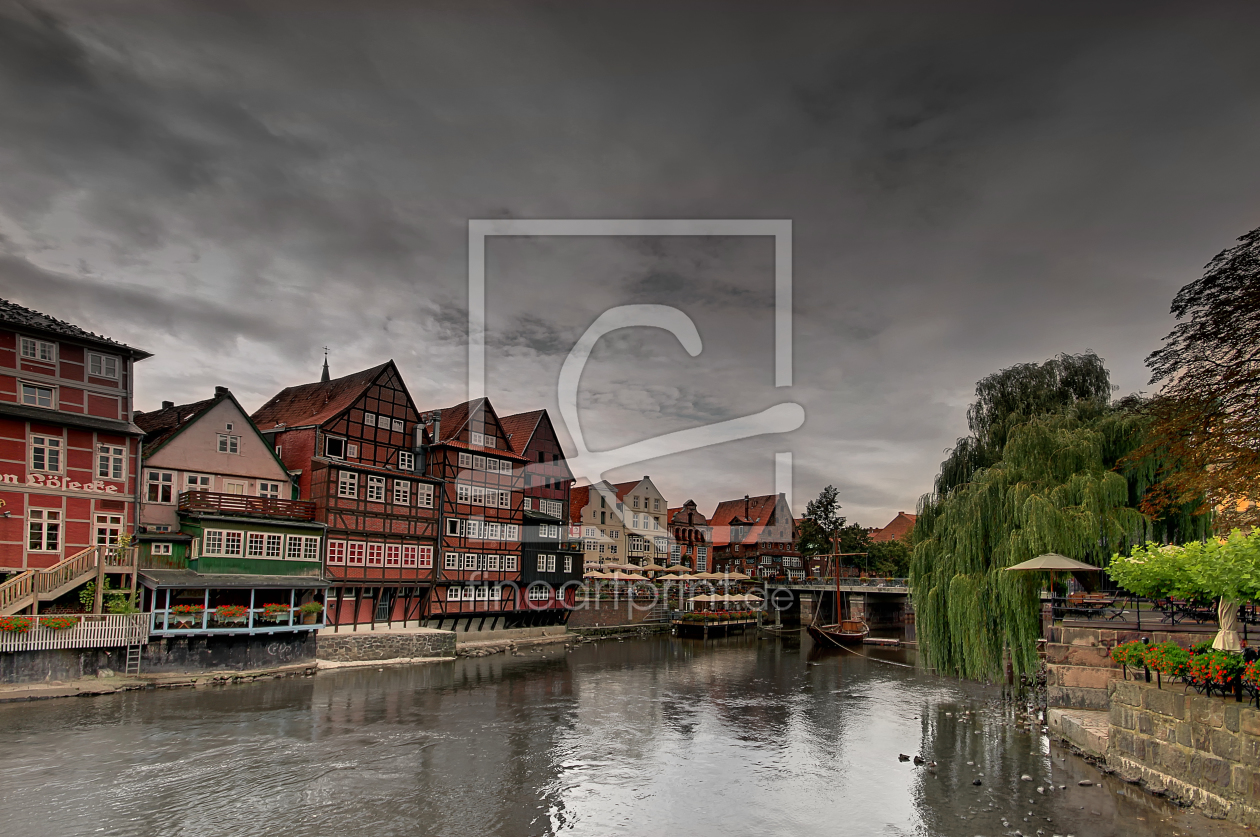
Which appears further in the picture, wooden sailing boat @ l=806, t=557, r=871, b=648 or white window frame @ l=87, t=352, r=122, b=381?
wooden sailing boat @ l=806, t=557, r=871, b=648

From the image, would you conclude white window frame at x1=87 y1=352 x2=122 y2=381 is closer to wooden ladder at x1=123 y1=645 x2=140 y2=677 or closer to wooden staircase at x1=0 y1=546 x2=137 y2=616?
wooden staircase at x1=0 y1=546 x2=137 y2=616

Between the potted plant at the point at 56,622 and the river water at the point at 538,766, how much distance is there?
262cm

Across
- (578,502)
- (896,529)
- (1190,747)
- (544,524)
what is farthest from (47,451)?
(896,529)

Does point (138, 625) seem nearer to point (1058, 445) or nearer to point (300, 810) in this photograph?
point (300, 810)

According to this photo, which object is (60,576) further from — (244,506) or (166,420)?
(166,420)

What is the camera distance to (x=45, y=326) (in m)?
28.4

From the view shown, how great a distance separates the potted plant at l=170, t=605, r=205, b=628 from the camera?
29062mm

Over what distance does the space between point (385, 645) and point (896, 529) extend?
95551 millimetres

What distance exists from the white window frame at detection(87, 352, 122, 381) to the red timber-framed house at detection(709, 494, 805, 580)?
57.7 m

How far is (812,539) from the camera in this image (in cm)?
7781

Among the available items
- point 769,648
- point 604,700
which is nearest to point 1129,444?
point 604,700

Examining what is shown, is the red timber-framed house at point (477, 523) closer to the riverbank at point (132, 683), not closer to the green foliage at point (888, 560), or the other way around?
the riverbank at point (132, 683)

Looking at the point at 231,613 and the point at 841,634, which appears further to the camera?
the point at 841,634

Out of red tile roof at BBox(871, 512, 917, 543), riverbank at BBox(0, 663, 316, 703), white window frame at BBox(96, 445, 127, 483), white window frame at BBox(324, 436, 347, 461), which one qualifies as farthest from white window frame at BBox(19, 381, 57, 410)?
red tile roof at BBox(871, 512, 917, 543)
